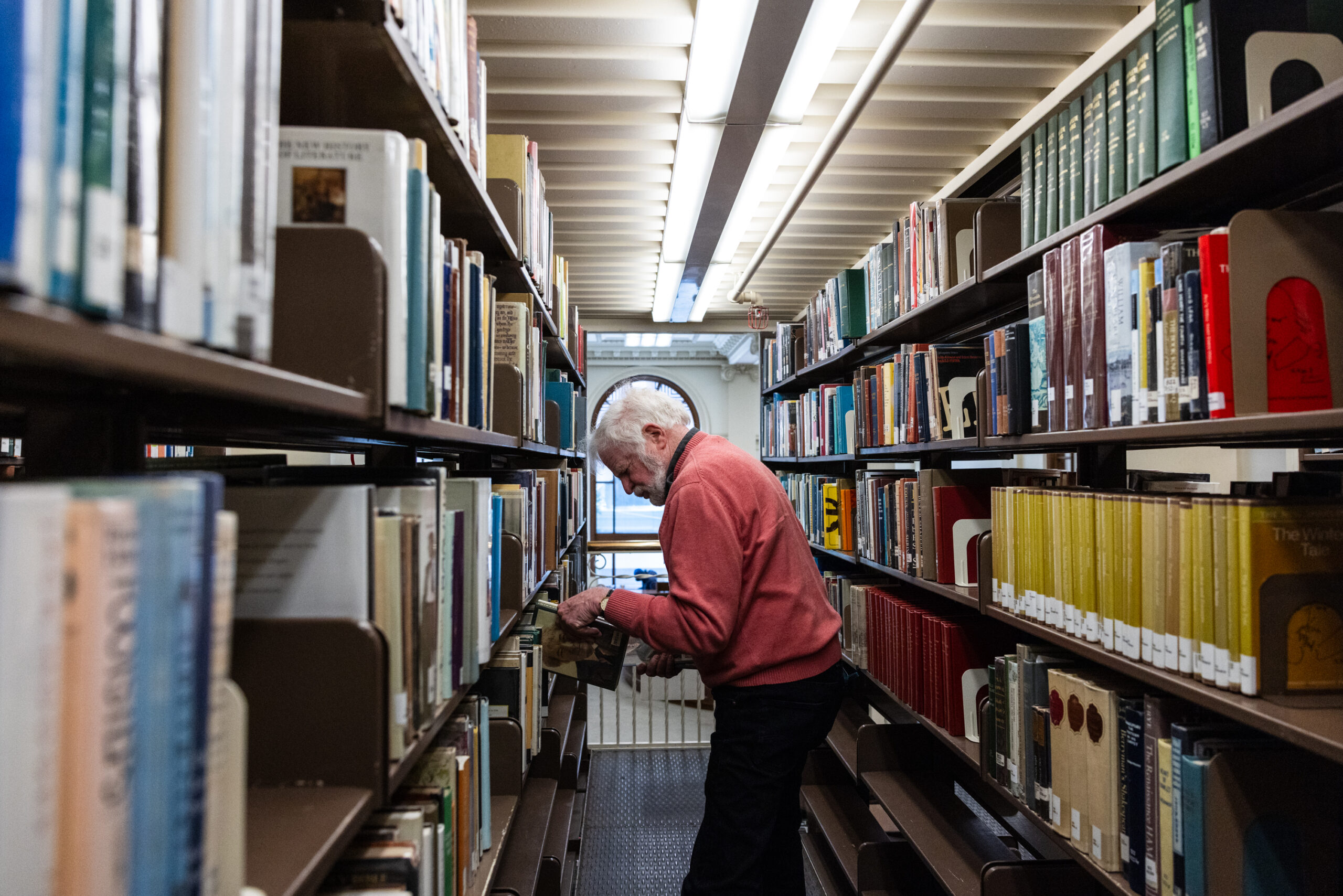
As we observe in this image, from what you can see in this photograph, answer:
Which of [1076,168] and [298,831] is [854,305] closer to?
[1076,168]

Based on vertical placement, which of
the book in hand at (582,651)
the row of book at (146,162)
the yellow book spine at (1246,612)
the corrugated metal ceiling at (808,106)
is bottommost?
the book in hand at (582,651)

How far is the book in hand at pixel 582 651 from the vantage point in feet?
6.68

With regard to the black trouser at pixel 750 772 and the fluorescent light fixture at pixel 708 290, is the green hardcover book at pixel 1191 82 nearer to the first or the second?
the black trouser at pixel 750 772

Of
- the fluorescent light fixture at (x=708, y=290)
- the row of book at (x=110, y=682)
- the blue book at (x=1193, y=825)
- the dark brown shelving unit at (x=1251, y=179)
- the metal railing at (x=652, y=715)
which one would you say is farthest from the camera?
the fluorescent light fixture at (x=708, y=290)

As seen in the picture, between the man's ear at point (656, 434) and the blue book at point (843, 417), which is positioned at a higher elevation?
the blue book at point (843, 417)

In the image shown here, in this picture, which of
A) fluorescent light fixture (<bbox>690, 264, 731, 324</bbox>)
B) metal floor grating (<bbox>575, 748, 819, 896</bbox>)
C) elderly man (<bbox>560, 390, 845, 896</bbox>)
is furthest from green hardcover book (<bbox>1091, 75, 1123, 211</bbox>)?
fluorescent light fixture (<bbox>690, 264, 731, 324</bbox>)

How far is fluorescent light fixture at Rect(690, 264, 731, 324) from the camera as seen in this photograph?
14.5 ft

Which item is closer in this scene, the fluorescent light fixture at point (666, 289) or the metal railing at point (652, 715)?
the metal railing at point (652, 715)

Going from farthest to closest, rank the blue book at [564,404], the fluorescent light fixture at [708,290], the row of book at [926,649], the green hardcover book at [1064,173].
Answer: the fluorescent light fixture at [708,290]
the blue book at [564,404]
the row of book at [926,649]
the green hardcover book at [1064,173]

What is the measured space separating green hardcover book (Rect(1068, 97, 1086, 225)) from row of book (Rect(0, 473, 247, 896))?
168 centimetres

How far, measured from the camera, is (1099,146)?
149cm

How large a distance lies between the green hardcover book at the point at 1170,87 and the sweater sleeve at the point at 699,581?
1.11 m

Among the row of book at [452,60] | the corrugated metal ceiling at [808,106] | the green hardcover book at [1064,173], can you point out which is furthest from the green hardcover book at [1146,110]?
the row of book at [452,60]

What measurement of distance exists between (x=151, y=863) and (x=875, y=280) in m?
2.81
